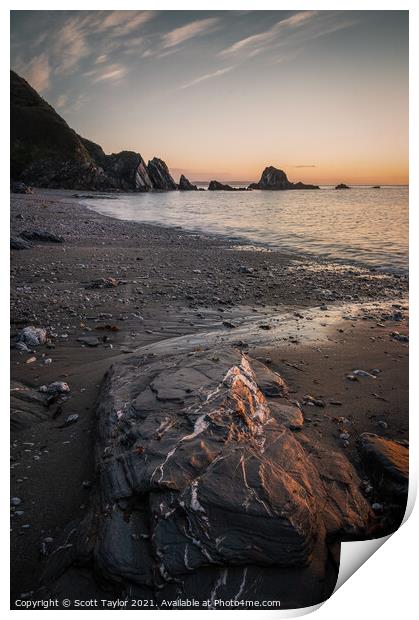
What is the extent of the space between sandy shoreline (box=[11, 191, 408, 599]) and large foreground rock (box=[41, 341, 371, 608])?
0.57m

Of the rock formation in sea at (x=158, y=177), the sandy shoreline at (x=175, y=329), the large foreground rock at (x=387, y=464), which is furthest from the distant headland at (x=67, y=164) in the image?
the large foreground rock at (x=387, y=464)

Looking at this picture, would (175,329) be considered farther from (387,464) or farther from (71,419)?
(387,464)

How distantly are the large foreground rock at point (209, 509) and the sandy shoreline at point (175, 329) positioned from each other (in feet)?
1.87

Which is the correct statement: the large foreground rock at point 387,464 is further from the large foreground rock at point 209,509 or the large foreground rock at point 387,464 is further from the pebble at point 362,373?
the pebble at point 362,373

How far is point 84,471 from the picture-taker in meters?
3.57

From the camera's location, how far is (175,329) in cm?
705

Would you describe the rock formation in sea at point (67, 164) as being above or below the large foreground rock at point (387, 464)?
above

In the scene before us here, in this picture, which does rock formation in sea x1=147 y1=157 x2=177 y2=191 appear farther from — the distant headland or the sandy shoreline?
the sandy shoreline

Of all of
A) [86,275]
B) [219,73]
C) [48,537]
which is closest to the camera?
[48,537]

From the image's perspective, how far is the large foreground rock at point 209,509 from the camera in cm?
245

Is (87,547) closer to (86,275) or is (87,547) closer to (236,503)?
(236,503)

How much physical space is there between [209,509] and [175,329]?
184 inches
